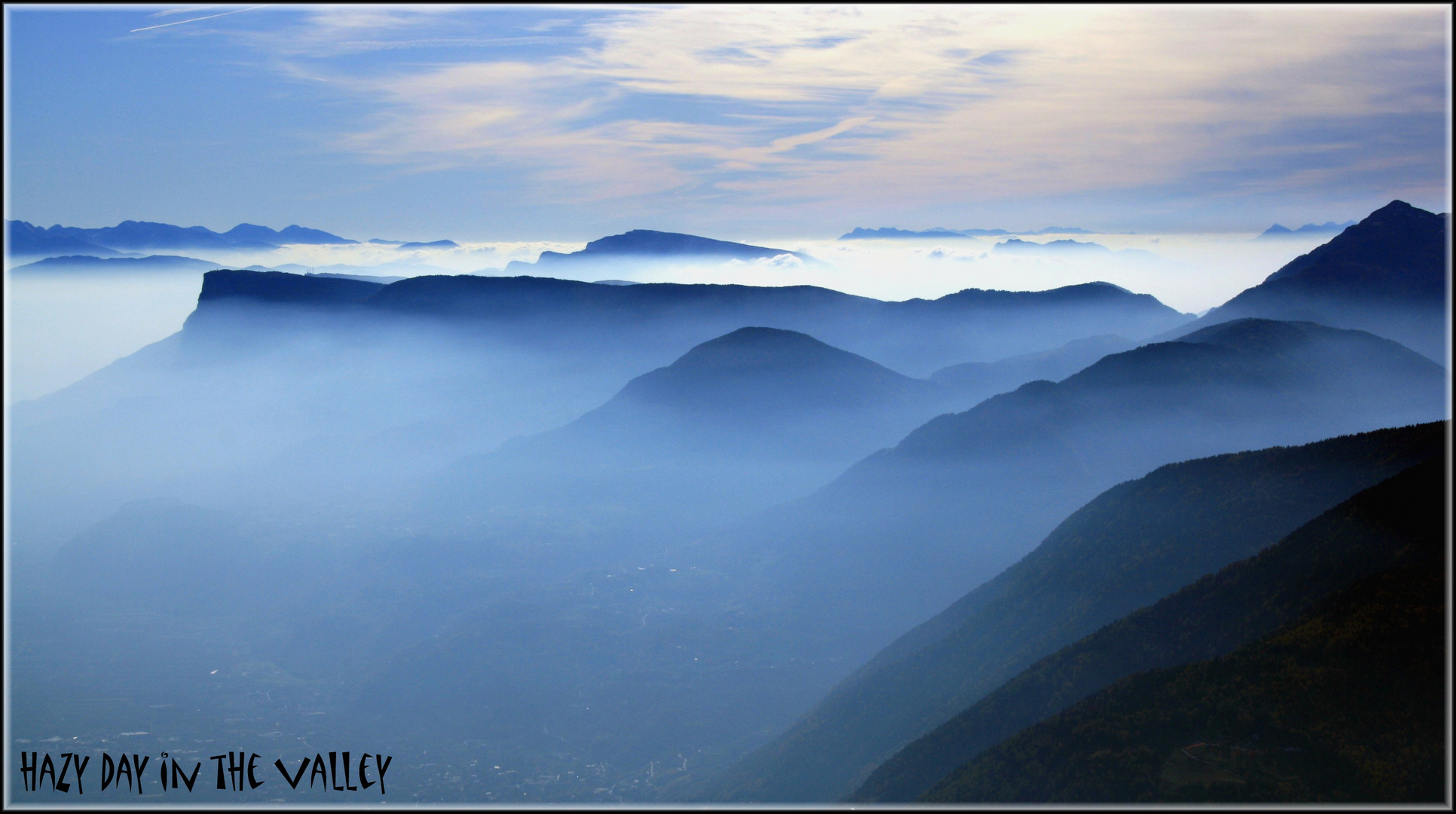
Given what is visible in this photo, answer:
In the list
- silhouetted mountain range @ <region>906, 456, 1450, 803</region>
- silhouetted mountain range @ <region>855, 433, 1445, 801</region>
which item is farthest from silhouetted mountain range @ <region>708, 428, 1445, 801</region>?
silhouetted mountain range @ <region>906, 456, 1450, 803</region>

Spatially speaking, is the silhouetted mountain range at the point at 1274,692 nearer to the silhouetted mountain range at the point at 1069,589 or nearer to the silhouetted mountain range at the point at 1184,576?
the silhouetted mountain range at the point at 1184,576

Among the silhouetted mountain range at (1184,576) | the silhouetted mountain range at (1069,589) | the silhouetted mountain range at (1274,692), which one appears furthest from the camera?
the silhouetted mountain range at (1069,589)

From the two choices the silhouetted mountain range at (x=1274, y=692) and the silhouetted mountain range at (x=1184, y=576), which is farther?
the silhouetted mountain range at (x=1184, y=576)

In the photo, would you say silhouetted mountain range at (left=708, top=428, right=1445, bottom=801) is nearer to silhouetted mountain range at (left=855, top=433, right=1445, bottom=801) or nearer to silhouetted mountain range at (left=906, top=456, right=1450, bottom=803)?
silhouetted mountain range at (left=855, top=433, right=1445, bottom=801)

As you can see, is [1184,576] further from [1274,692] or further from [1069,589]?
[1274,692]

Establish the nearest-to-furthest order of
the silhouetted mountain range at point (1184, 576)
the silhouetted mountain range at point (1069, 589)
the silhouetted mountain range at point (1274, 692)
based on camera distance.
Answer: the silhouetted mountain range at point (1274, 692)
the silhouetted mountain range at point (1184, 576)
the silhouetted mountain range at point (1069, 589)

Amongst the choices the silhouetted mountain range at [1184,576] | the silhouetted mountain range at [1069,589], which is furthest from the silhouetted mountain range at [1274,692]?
the silhouetted mountain range at [1069,589]

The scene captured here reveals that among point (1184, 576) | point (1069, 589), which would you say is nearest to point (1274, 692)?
point (1184, 576)
